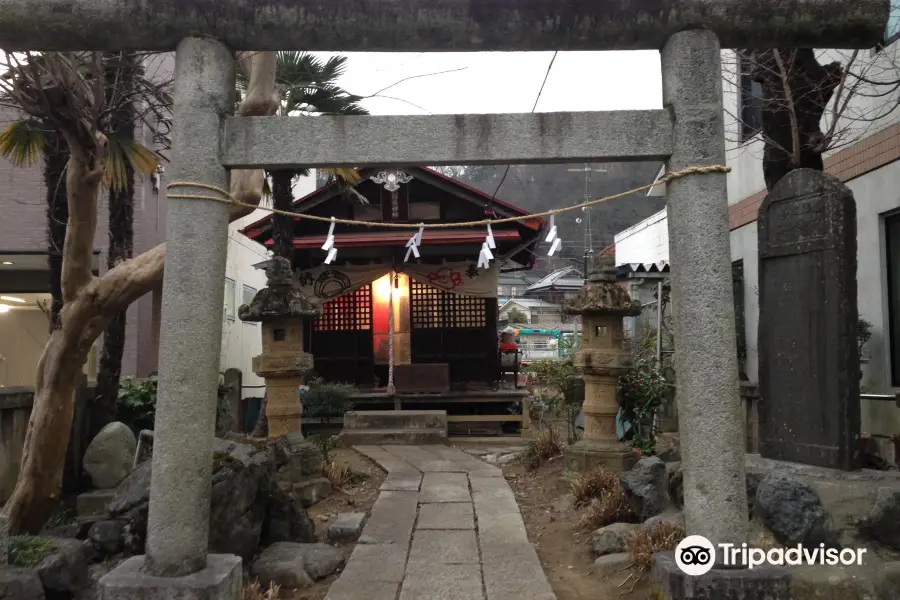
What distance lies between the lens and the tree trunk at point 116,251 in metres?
6.83

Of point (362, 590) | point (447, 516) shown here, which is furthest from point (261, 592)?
point (447, 516)

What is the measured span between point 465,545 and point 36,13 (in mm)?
5101

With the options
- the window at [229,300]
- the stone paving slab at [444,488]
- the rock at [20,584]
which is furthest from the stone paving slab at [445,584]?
the window at [229,300]

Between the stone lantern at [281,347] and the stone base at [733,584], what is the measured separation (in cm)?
541

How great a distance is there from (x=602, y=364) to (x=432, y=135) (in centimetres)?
487

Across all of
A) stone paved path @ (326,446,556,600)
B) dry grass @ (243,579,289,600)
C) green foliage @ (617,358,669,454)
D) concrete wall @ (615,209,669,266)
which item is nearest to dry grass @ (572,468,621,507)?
stone paved path @ (326,446,556,600)

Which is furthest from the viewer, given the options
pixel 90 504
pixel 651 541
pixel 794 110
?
pixel 794 110

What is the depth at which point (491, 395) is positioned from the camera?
12.8 m

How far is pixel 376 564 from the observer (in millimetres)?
4980

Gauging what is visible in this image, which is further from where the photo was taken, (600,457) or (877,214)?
(877,214)

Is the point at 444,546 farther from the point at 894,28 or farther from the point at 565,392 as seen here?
the point at 894,28

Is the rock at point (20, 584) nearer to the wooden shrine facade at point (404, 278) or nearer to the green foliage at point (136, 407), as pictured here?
the green foliage at point (136, 407)

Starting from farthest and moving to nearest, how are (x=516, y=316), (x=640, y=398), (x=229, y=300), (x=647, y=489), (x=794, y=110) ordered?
(x=516, y=316) → (x=229, y=300) → (x=640, y=398) → (x=794, y=110) → (x=647, y=489)

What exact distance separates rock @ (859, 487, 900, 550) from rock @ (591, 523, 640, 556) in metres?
1.76
